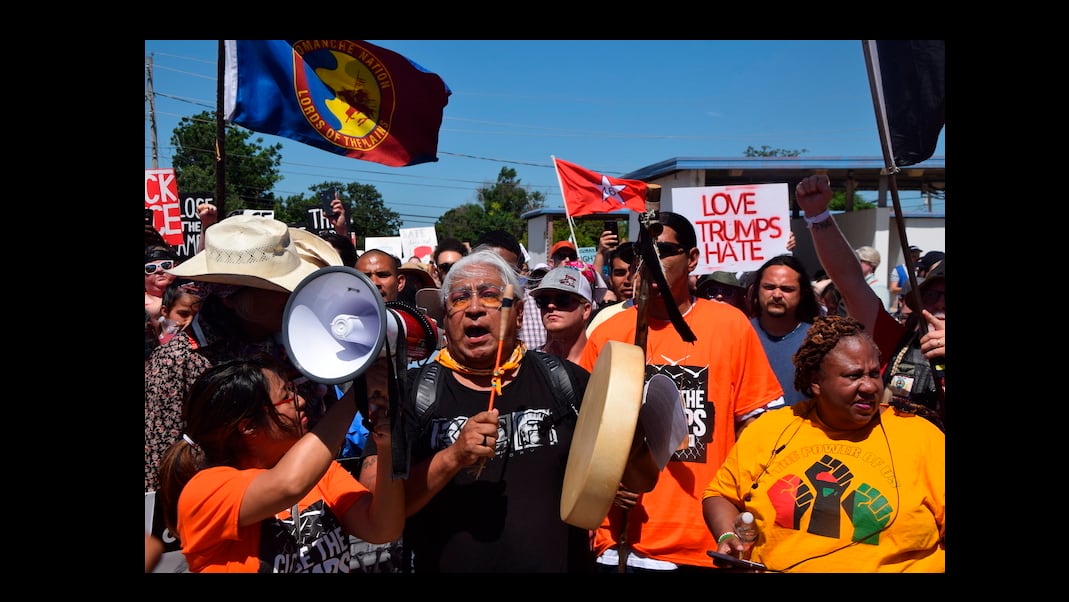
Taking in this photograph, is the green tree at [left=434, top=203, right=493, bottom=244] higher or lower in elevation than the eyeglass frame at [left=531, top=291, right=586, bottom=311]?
higher

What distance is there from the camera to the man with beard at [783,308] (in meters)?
4.44

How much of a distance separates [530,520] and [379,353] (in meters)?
0.91

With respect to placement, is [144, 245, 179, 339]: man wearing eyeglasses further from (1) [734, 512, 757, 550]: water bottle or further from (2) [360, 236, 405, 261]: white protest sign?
(2) [360, 236, 405, 261]: white protest sign

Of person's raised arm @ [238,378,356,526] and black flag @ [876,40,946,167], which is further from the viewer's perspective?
black flag @ [876,40,946,167]

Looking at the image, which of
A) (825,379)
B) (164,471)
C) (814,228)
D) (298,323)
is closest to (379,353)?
(298,323)

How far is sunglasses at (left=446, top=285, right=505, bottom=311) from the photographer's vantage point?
2740 mm

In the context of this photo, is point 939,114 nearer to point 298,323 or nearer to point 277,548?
point 298,323

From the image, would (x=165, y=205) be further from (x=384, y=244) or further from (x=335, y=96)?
(x=384, y=244)

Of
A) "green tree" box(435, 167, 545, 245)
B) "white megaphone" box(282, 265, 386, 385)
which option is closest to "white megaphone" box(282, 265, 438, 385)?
"white megaphone" box(282, 265, 386, 385)

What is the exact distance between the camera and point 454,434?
2562mm

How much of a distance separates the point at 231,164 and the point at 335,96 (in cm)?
3835

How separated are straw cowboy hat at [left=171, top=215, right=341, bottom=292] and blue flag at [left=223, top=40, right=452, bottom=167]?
3.08 meters

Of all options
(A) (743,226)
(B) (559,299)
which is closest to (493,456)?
(B) (559,299)

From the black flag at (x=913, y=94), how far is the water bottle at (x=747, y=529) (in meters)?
1.47
